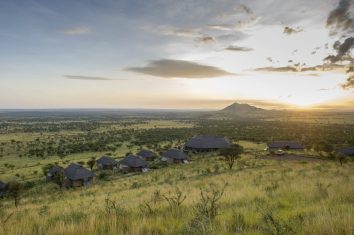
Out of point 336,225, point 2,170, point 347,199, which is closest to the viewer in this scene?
point 336,225

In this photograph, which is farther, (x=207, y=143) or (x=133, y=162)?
(x=207, y=143)

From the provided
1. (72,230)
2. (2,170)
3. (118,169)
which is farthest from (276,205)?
(2,170)

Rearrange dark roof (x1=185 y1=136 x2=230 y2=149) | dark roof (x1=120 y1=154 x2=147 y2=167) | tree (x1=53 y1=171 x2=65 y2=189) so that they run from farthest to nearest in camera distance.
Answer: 1. dark roof (x1=185 y1=136 x2=230 y2=149)
2. dark roof (x1=120 y1=154 x2=147 y2=167)
3. tree (x1=53 y1=171 x2=65 y2=189)

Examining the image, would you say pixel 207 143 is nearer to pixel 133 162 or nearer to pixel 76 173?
pixel 133 162

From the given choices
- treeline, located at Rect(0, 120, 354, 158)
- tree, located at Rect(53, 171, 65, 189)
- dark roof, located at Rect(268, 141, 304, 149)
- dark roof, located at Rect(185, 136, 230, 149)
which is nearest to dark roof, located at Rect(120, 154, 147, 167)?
tree, located at Rect(53, 171, 65, 189)

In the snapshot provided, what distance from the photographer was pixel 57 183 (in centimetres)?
4231

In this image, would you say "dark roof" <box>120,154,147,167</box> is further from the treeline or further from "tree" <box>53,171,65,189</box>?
the treeline

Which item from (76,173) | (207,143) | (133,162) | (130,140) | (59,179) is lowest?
(130,140)

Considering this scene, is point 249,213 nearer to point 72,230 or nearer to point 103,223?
point 103,223

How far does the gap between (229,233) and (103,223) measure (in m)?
2.49

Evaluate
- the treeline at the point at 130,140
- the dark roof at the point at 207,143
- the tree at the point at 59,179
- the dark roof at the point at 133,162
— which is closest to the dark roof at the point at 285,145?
the treeline at the point at 130,140

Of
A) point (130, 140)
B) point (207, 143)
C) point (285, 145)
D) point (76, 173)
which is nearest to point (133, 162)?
point (76, 173)

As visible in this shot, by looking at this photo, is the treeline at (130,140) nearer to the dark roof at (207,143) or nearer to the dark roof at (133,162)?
the dark roof at (207,143)

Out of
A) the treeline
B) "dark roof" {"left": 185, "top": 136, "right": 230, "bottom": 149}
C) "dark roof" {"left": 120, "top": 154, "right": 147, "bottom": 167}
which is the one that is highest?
"dark roof" {"left": 185, "top": 136, "right": 230, "bottom": 149}
